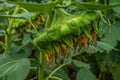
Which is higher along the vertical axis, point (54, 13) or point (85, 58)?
point (54, 13)

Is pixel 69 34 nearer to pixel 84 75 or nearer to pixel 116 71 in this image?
pixel 84 75

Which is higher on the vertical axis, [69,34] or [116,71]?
[69,34]

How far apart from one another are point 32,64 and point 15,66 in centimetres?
29

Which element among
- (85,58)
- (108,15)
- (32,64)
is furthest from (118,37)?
(32,64)

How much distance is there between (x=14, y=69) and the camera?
61.7 inches

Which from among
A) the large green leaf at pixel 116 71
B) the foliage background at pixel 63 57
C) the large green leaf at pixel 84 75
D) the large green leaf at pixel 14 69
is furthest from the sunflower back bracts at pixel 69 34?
the large green leaf at pixel 116 71

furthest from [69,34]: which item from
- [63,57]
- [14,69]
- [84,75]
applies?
[63,57]

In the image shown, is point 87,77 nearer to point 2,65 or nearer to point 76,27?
point 2,65

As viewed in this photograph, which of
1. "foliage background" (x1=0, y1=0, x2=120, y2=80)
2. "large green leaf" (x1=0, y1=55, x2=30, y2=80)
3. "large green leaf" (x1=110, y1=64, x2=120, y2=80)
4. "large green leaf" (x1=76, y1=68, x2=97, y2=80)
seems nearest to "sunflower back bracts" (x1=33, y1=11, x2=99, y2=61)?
"foliage background" (x1=0, y1=0, x2=120, y2=80)

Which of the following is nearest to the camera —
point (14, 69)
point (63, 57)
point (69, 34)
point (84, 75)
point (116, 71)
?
point (69, 34)

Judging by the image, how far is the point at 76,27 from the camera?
1216 mm

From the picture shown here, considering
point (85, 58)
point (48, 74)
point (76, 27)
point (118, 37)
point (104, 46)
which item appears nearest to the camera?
point (76, 27)

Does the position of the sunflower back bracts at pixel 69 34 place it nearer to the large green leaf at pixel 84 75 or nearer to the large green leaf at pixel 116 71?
the large green leaf at pixel 84 75

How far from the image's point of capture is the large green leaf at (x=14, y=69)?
153cm
